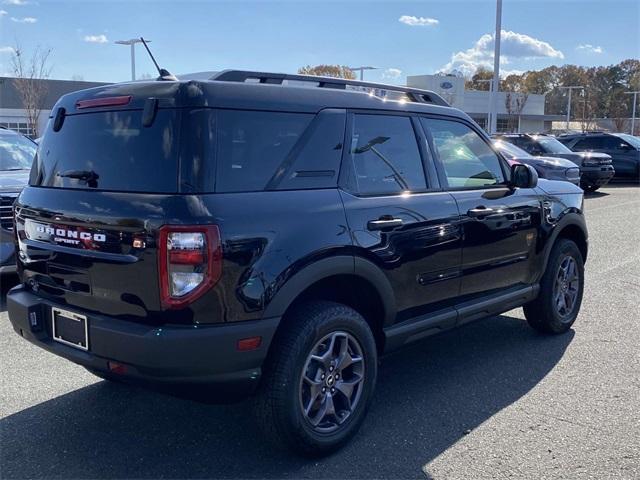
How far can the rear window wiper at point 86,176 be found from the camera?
3209mm

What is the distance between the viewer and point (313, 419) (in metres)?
3.31

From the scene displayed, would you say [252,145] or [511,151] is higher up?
[252,145]

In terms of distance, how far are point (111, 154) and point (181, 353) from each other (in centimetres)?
113

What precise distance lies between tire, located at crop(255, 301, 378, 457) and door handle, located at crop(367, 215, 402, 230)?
0.49 metres

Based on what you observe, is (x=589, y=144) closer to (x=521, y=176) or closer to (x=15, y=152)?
(x=521, y=176)

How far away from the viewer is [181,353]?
109 inches

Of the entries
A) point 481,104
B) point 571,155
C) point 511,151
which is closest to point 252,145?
point 511,151

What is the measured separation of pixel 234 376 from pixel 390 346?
3.86 feet

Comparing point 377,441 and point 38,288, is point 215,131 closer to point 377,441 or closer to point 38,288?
point 38,288

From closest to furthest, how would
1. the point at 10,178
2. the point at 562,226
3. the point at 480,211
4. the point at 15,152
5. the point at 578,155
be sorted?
the point at 480,211, the point at 562,226, the point at 10,178, the point at 15,152, the point at 578,155

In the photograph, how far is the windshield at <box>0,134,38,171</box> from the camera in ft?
24.3

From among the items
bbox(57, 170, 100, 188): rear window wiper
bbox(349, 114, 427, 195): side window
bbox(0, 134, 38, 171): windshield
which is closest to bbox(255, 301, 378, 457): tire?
bbox(349, 114, 427, 195): side window

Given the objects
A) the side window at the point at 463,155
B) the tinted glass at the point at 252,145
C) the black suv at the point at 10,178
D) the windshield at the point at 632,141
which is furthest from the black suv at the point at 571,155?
the tinted glass at the point at 252,145

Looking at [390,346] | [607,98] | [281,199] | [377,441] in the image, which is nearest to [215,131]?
[281,199]
